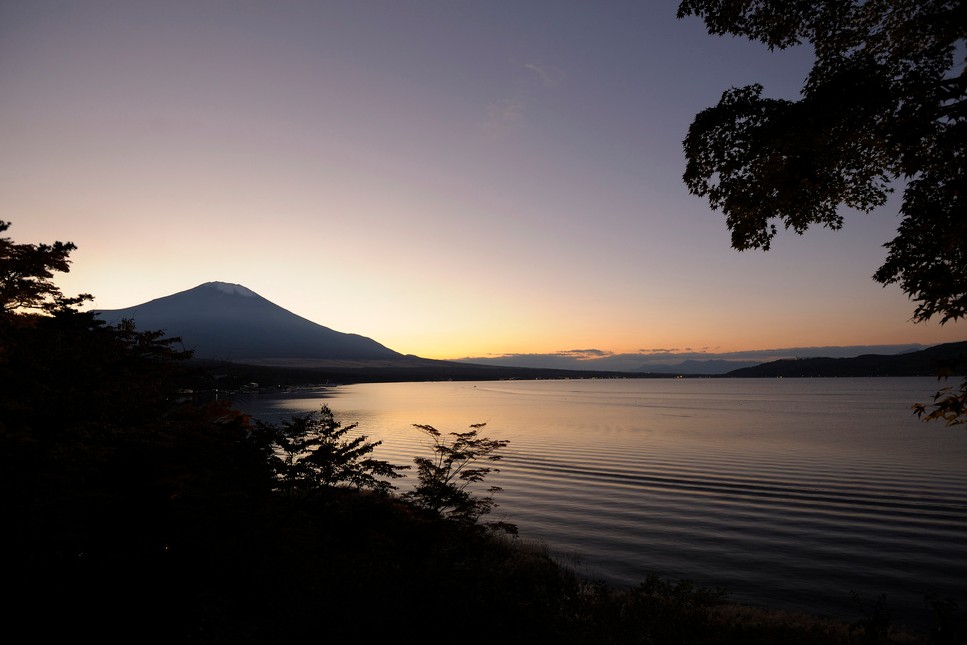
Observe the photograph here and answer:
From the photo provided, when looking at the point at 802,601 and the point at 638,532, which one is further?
the point at 638,532

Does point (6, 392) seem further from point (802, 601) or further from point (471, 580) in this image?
point (802, 601)

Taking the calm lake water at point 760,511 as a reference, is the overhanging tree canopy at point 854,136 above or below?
above

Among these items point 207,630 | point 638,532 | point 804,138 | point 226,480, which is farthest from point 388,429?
point 804,138

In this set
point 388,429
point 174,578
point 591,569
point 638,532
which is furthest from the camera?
point 388,429

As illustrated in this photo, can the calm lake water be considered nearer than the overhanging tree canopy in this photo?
No

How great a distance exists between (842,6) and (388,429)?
67.9 meters

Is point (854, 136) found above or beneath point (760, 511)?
above

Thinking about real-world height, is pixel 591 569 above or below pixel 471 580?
below

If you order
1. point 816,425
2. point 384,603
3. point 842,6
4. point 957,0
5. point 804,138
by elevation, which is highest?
point 842,6

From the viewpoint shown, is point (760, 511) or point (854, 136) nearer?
point (854, 136)

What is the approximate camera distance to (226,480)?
47.2 ft

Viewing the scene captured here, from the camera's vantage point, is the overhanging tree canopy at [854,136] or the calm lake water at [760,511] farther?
the calm lake water at [760,511]

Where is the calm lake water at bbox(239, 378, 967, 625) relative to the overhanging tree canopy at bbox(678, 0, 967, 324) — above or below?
below

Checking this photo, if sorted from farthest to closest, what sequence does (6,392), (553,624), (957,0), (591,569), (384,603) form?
(591,569) → (6,392) → (553,624) → (384,603) → (957,0)
